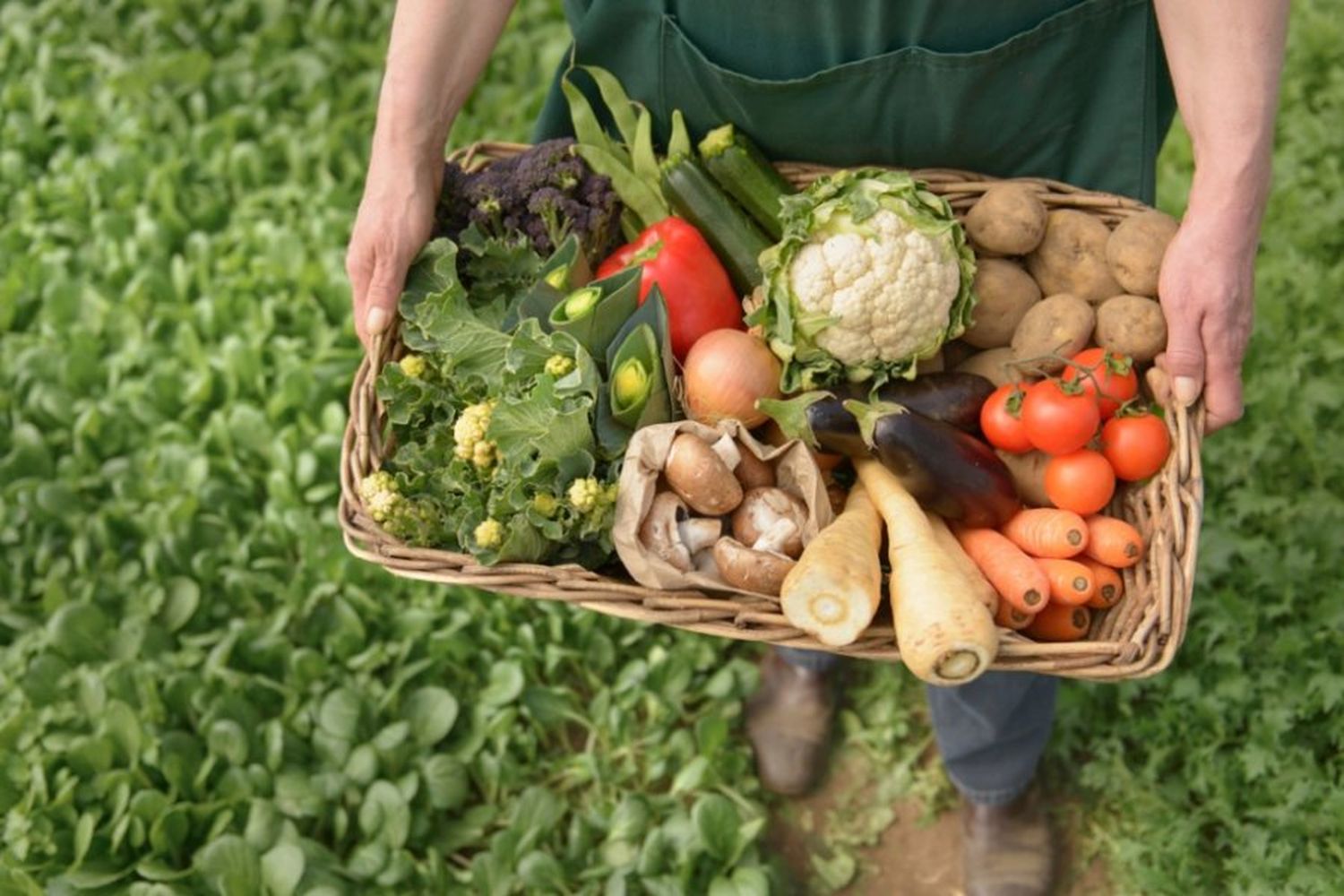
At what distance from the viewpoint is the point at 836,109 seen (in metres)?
1.92

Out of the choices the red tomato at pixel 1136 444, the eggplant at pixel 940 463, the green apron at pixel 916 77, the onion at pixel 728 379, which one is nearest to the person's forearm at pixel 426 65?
the green apron at pixel 916 77

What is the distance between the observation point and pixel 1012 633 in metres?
1.63

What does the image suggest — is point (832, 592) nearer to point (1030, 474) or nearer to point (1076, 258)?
point (1030, 474)

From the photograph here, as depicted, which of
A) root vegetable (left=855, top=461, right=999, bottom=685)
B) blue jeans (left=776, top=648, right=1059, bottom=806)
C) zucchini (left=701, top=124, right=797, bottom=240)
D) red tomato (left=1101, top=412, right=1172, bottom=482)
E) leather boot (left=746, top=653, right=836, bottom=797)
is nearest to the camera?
root vegetable (left=855, top=461, right=999, bottom=685)

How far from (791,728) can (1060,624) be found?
3.38 ft

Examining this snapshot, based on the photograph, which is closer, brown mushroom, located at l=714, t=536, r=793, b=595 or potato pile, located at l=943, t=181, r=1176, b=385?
brown mushroom, located at l=714, t=536, r=793, b=595

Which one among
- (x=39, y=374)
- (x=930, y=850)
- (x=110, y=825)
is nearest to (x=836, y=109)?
(x=930, y=850)

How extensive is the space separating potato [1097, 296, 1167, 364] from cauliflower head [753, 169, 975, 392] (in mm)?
199

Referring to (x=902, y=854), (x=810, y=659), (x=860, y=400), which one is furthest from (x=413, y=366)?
(x=902, y=854)

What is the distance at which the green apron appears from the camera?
70.8 inches

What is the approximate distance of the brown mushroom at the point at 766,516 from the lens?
1.69 meters

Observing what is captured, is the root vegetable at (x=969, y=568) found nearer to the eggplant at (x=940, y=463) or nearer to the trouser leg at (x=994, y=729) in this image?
the eggplant at (x=940, y=463)

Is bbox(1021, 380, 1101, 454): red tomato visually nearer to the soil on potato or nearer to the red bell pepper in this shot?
the red bell pepper

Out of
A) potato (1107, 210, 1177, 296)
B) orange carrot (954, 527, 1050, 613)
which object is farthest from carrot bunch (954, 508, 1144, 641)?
Result: potato (1107, 210, 1177, 296)
